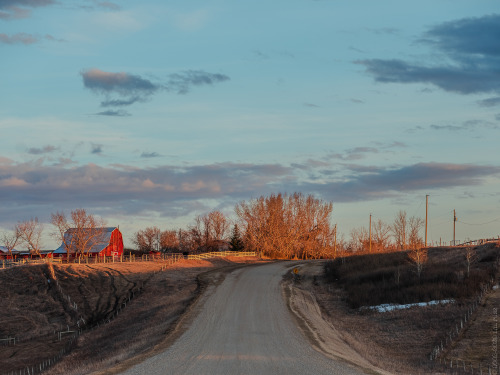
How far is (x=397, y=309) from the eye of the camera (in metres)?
47.9

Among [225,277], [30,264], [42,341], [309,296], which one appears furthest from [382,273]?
[30,264]

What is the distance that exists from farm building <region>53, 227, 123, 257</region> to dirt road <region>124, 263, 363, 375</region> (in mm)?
65445

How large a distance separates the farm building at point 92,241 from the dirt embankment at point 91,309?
31507mm

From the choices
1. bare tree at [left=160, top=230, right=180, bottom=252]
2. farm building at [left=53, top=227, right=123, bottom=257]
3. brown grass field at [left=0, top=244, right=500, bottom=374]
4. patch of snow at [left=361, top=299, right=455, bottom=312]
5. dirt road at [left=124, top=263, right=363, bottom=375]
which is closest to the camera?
dirt road at [left=124, top=263, right=363, bottom=375]

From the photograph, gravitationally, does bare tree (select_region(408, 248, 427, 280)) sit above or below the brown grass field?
A: above

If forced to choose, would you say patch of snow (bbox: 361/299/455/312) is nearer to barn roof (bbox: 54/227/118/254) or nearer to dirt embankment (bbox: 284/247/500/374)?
dirt embankment (bbox: 284/247/500/374)

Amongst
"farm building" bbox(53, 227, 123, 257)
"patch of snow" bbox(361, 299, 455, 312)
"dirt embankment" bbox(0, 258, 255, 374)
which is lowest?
"dirt embankment" bbox(0, 258, 255, 374)

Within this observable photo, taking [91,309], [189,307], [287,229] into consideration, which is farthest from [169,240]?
[189,307]

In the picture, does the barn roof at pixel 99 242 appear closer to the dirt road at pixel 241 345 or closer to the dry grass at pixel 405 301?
the dry grass at pixel 405 301

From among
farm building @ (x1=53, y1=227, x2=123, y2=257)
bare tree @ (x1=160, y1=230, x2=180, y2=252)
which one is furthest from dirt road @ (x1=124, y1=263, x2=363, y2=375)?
bare tree @ (x1=160, y1=230, x2=180, y2=252)

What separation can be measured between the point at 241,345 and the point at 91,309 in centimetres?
3274

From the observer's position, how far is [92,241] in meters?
113

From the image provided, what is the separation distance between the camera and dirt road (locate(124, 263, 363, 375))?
23.4 metres

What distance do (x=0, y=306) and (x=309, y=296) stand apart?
33.2 meters
